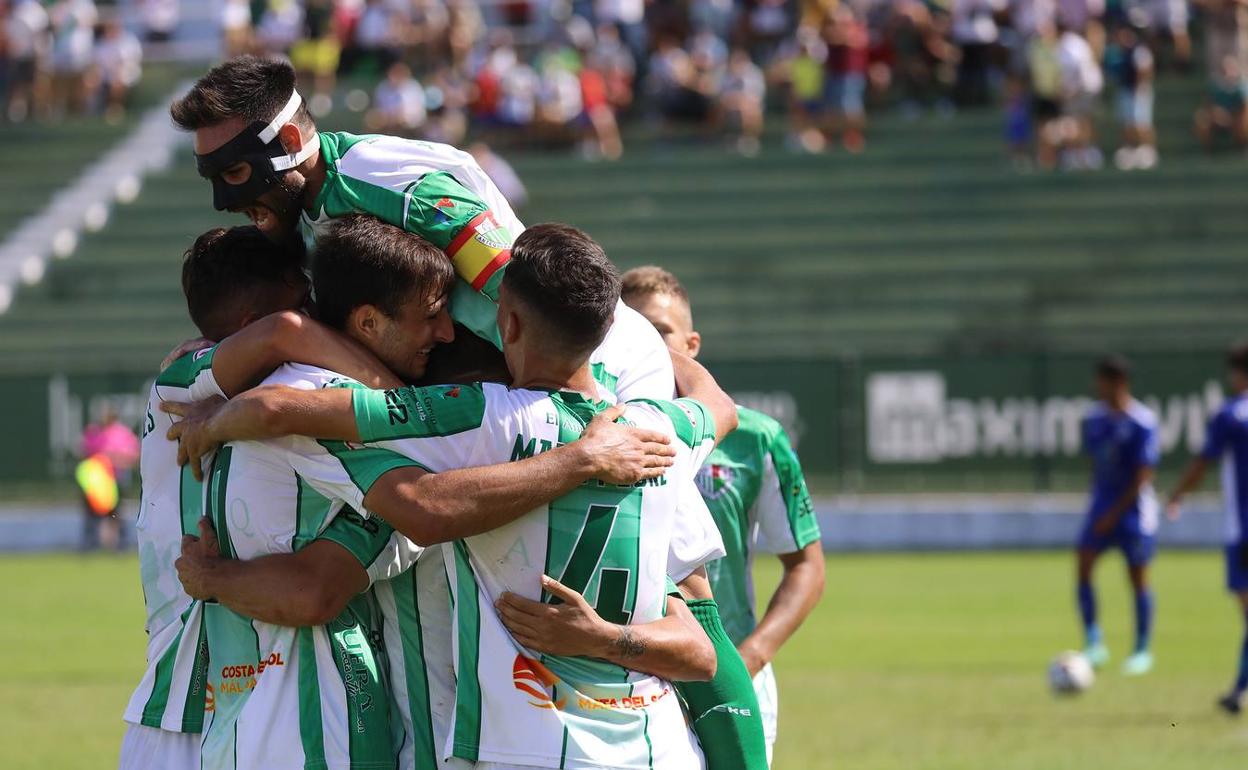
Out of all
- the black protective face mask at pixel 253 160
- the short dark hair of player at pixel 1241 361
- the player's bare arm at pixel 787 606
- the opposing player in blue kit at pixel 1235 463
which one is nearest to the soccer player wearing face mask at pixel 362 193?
the black protective face mask at pixel 253 160

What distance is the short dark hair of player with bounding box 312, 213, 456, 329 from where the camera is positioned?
14.1 ft

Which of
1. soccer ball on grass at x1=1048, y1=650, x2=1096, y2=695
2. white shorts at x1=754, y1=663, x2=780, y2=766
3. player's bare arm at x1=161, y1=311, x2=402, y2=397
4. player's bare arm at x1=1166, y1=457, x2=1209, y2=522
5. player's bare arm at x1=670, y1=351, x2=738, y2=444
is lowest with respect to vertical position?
soccer ball on grass at x1=1048, y1=650, x2=1096, y2=695

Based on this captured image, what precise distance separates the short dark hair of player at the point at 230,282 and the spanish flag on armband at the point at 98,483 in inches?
732

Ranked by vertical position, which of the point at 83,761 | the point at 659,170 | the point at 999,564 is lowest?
the point at 999,564

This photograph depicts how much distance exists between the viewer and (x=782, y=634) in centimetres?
557

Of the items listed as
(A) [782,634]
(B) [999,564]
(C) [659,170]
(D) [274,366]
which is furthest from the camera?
(C) [659,170]

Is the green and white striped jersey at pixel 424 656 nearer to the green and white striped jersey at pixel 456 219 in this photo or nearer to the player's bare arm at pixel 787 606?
the green and white striped jersey at pixel 456 219

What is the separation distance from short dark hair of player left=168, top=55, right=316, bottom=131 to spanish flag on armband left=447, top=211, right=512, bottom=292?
51cm

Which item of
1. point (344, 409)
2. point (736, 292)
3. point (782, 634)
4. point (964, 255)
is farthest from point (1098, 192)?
point (344, 409)

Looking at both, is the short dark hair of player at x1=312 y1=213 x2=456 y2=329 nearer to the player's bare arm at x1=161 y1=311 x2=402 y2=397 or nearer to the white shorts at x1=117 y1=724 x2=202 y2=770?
the player's bare arm at x1=161 y1=311 x2=402 y2=397

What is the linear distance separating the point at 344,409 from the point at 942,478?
19.7m

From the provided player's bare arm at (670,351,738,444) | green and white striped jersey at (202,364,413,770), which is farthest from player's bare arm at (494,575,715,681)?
player's bare arm at (670,351,738,444)

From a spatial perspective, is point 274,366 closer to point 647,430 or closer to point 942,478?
point 647,430

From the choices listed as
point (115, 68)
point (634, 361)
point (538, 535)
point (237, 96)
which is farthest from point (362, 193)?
point (115, 68)
